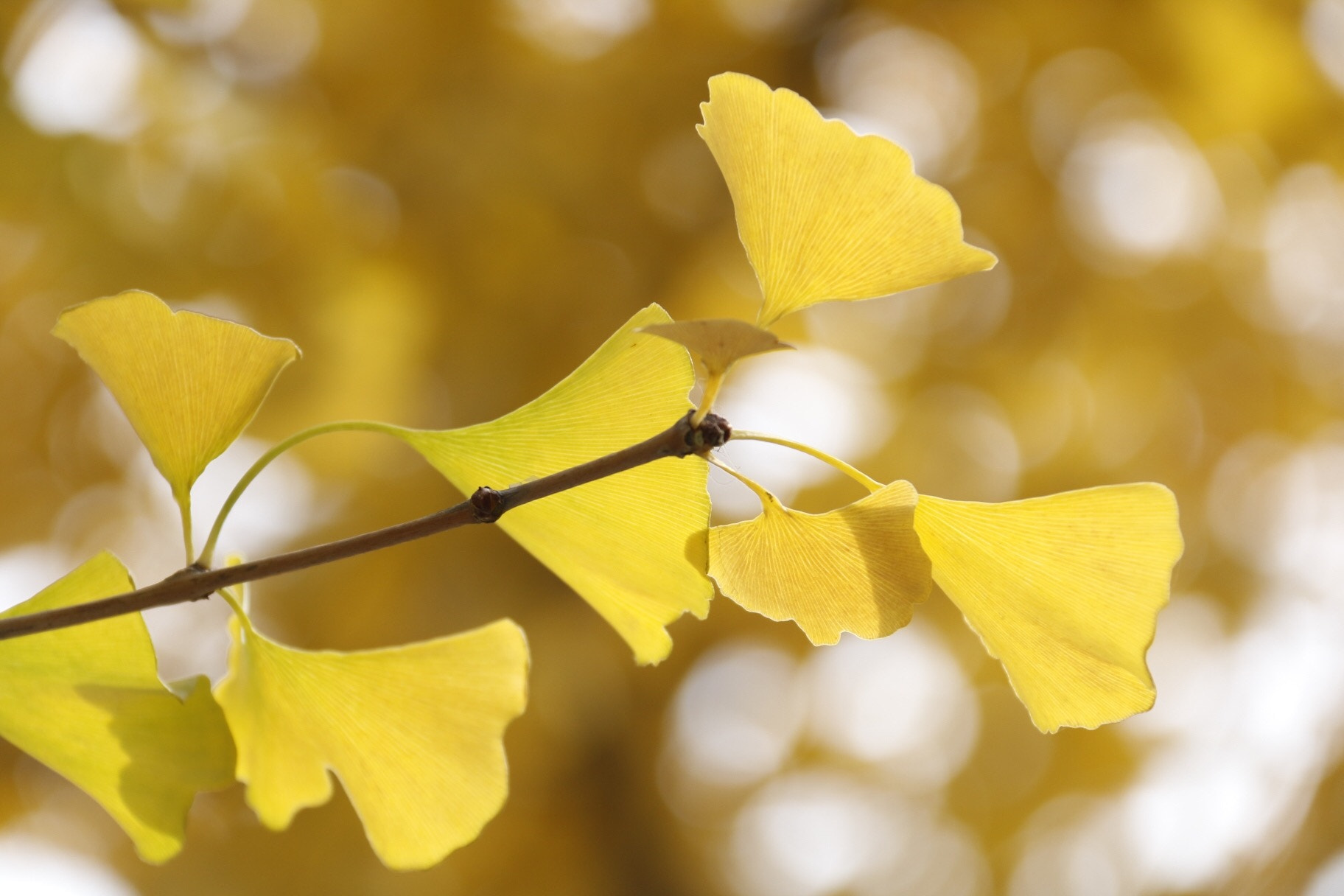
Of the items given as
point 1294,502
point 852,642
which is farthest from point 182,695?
point 1294,502

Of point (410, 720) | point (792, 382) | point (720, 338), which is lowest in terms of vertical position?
point (792, 382)

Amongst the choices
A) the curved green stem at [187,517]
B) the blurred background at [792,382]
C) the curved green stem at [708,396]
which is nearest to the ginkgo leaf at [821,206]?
the curved green stem at [708,396]

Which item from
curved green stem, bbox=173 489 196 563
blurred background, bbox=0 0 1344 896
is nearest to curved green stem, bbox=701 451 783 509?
curved green stem, bbox=173 489 196 563

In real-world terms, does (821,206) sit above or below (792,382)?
above

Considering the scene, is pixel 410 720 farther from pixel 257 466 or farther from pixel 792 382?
pixel 792 382

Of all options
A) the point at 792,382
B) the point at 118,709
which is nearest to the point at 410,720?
the point at 118,709

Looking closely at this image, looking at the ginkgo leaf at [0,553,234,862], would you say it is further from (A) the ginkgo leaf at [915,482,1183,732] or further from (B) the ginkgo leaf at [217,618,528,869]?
(A) the ginkgo leaf at [915,482,1183,732]
